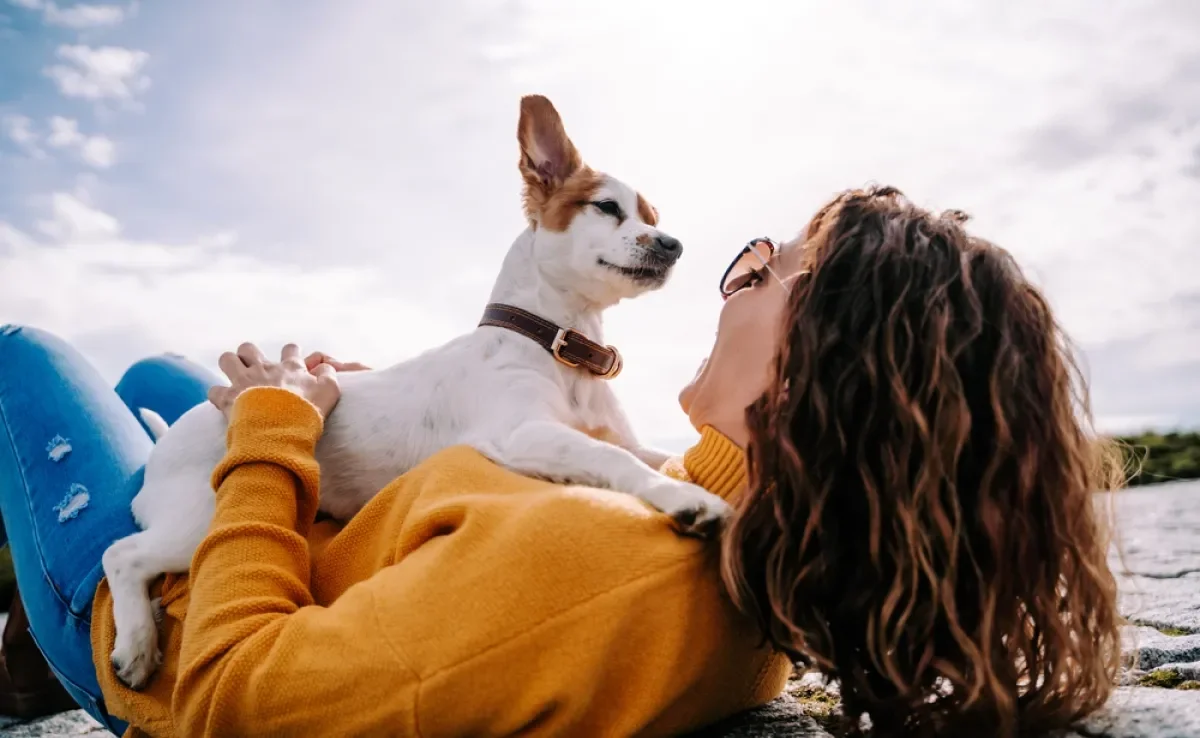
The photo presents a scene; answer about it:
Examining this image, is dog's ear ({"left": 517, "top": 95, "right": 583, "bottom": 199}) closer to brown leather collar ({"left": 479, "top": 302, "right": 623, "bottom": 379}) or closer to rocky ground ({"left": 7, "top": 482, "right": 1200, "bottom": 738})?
brown leather collar ({"left": 479, "top": 302, "right": 623, "bottom": 379})

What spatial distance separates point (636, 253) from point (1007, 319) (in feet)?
4.91

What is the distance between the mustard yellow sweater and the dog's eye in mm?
1507

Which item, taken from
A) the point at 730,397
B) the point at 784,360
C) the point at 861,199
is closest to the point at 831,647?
the point at 784,360

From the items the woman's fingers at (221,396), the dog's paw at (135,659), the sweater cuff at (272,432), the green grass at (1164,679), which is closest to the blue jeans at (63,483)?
the dog's paw at (135,659)

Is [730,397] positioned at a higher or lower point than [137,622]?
higher

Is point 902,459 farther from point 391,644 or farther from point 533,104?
point 533,104

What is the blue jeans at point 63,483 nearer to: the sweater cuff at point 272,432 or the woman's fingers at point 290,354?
the woman's fingers at point 290,354

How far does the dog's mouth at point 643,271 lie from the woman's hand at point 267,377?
90 centimetres

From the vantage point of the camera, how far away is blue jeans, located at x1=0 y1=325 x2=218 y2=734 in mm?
2066

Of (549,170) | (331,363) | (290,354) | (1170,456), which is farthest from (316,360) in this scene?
(1170,456)

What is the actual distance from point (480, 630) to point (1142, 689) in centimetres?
134

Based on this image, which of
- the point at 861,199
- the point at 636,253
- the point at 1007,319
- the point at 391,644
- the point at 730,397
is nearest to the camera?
the point at 391,644

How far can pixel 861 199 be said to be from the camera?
58.9 inches

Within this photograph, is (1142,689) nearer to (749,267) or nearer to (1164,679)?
(1164,679)
